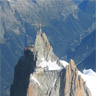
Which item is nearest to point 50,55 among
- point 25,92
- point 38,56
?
point 38,56

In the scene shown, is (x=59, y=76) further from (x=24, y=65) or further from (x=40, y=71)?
(x=24, y=65)

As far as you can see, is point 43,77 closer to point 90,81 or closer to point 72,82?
point 72,82

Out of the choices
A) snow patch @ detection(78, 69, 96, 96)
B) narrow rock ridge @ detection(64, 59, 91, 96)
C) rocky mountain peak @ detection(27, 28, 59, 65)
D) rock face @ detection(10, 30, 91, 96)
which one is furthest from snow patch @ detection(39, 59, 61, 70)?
snow patch @ detection(78, 69, 96, 96)

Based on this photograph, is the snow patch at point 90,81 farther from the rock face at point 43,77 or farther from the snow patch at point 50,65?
the snow patch at point 50,65

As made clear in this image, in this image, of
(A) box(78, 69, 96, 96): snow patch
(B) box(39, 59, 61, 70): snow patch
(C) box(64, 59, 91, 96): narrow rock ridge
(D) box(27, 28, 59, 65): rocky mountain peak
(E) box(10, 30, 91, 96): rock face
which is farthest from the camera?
(A) box(78, 69, 96, 96): snow patch

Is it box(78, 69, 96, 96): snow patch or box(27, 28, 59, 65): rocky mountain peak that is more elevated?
box(27, 28, 59, 65): rocky mountain peak

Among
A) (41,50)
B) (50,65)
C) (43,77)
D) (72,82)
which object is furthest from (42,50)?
(72,82)

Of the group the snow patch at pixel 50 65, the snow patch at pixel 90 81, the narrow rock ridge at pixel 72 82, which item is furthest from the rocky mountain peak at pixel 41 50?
the snow patch at pixel 90 81

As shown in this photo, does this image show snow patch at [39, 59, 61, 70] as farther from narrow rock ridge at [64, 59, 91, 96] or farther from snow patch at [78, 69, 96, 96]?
snow patch at [78, 69, 96, 96]
